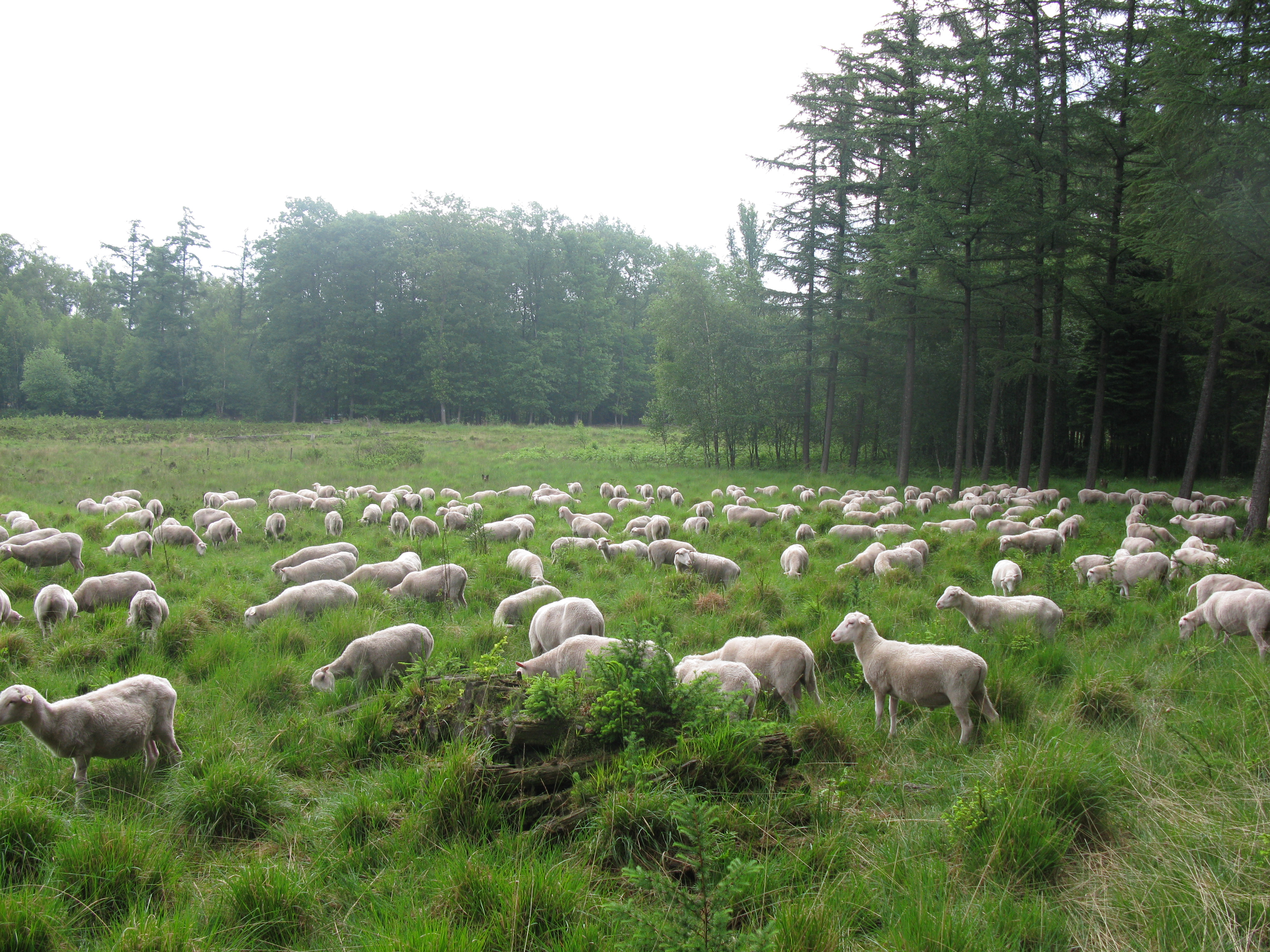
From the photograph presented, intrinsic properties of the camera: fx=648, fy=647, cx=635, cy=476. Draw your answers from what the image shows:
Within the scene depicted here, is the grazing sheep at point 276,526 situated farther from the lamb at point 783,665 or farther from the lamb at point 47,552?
the lamb at point 783,665

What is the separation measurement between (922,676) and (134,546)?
13319mm

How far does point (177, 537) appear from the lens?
12.9m

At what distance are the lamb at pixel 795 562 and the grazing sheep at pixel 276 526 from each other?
30.8ft

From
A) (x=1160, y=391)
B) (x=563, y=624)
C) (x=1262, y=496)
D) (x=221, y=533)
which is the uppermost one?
(x=1160, y=391)

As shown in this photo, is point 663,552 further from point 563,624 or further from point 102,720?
point 102,720

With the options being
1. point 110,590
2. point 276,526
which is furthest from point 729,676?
point 276,526

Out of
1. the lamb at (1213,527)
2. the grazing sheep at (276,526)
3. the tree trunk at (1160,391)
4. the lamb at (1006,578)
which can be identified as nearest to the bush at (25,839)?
the lamb at (1006,578)

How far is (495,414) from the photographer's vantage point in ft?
194

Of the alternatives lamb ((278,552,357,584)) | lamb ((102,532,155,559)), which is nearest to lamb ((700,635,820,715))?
lamb ((278,552,357,584))

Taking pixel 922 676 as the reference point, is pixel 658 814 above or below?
below

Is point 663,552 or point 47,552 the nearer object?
point 47,552

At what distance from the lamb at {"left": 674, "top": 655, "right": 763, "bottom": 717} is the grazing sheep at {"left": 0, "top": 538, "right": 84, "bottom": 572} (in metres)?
10.7

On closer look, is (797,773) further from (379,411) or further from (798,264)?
(379,411)

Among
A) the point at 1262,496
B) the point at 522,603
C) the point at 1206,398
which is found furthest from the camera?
the point at 1206,398
